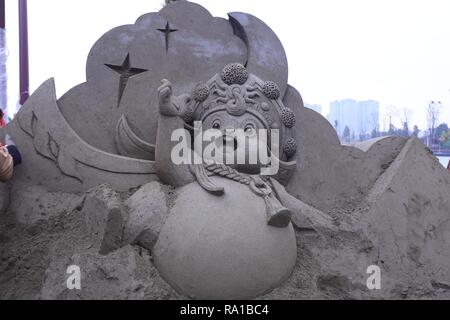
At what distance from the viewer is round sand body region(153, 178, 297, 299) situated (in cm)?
201

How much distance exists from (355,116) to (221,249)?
15.6ft

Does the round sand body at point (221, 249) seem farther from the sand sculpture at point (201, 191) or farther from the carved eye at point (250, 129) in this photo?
the carved eye at point (250, 129)

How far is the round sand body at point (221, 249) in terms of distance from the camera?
2010mm

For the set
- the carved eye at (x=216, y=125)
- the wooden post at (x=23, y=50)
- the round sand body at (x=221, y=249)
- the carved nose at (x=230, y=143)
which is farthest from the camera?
the wooden post at (x=23, y=50)

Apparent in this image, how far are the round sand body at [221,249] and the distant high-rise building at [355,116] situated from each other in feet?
12.6

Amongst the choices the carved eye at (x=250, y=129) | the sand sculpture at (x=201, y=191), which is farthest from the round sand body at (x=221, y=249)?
the carved eye at (x=250, y=129)

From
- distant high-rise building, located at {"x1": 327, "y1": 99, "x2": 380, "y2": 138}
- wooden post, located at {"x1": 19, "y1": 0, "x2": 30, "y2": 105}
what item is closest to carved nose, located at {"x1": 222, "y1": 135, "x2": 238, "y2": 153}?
distant high-rise building, located at {"x1": 327, "y1": 99, "x2": 380, "y2": 138}

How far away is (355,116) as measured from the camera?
6105 millimetres

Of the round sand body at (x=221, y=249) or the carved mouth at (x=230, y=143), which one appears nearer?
the round sand body at (x=221, y=249)

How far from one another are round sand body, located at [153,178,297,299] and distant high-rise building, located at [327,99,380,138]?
151 inches
